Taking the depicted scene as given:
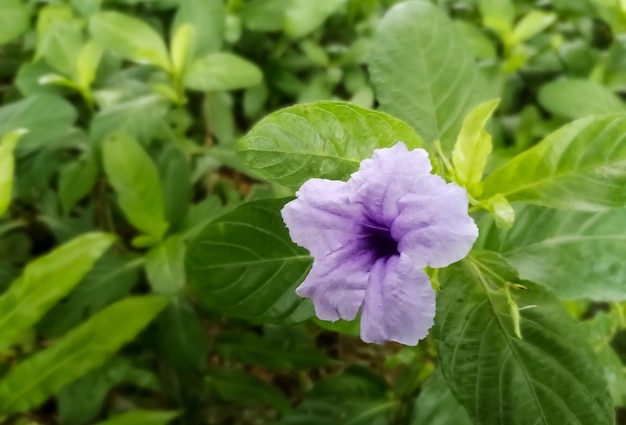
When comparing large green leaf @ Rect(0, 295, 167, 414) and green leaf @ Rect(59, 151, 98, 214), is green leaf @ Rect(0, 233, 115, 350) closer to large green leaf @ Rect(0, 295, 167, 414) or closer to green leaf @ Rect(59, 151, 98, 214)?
large green leaf @ Rect(0, 295, 167, 414)

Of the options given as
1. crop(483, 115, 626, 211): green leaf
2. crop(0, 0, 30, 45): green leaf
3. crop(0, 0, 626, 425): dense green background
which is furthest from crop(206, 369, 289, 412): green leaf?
crop(0, 0, 30, 45): green leaf

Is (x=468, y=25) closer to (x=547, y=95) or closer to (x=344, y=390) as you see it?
(x=547, y=95)

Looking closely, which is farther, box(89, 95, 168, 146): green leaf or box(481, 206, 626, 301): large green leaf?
box(89, 95, 168, 146): green leaf

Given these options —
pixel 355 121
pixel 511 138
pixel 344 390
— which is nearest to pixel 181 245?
pixel 344 390

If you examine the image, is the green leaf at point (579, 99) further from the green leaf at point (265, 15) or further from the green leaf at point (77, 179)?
the green leaf at point (77, 179)

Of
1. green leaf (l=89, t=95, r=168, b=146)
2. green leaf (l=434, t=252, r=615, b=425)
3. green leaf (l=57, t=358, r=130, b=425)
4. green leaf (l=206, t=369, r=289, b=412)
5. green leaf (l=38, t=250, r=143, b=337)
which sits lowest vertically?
green leaf (l=206, t=369, r=289, b=412)

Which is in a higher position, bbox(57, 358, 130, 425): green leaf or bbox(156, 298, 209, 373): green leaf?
bbox(156, 298, 209, 373): green leaf
